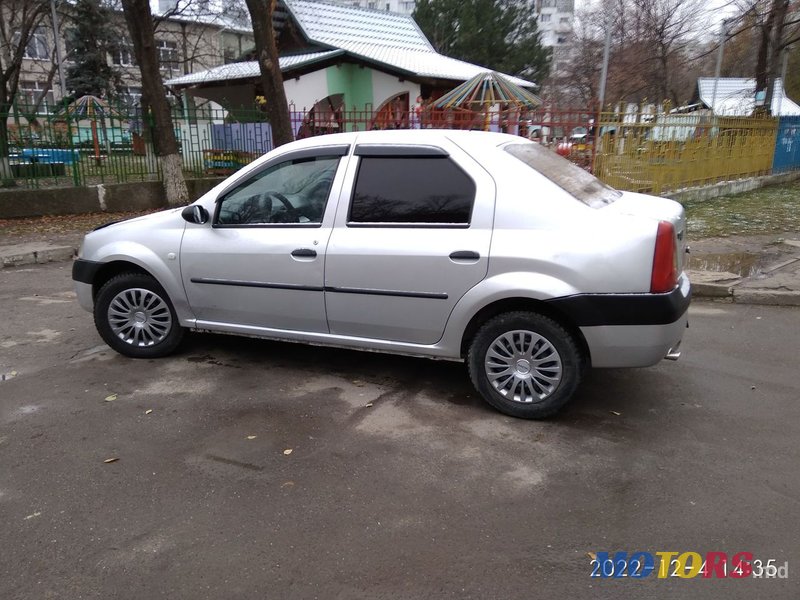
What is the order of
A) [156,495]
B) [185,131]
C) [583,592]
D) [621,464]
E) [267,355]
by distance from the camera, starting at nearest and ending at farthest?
1. [583,592]
2. [156,495]
3. [621,464]
4. [267,355]
5. [185,131]

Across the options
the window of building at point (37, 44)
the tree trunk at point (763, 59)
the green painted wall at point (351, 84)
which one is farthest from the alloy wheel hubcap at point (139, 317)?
the window of building at point (37, 44)

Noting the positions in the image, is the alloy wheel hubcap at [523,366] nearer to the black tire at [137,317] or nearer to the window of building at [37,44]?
the black tire at [137,317]

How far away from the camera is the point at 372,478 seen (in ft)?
11.1

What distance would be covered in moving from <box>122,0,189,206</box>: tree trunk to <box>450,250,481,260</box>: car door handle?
10.7 m

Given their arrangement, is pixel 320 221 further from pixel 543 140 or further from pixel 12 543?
pixel 543 140

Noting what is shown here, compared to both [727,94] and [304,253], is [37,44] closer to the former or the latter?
[727,94]

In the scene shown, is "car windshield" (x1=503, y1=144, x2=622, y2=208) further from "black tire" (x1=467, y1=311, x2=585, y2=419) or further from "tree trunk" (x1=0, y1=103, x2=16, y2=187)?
"tree trunk" (x1=0, y1=103, x2=16, y2=187)

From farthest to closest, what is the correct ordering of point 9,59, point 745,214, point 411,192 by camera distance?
point 9,59, point 745,214, point 411,192

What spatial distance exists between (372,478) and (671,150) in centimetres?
1168

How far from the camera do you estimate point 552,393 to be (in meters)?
3.96

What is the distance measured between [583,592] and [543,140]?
1087 centimetres

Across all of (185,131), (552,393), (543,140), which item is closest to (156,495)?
(552,393)

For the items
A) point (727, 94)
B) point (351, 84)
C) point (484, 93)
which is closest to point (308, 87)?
point (351, 84)

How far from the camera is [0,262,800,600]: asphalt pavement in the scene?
2.64 m
